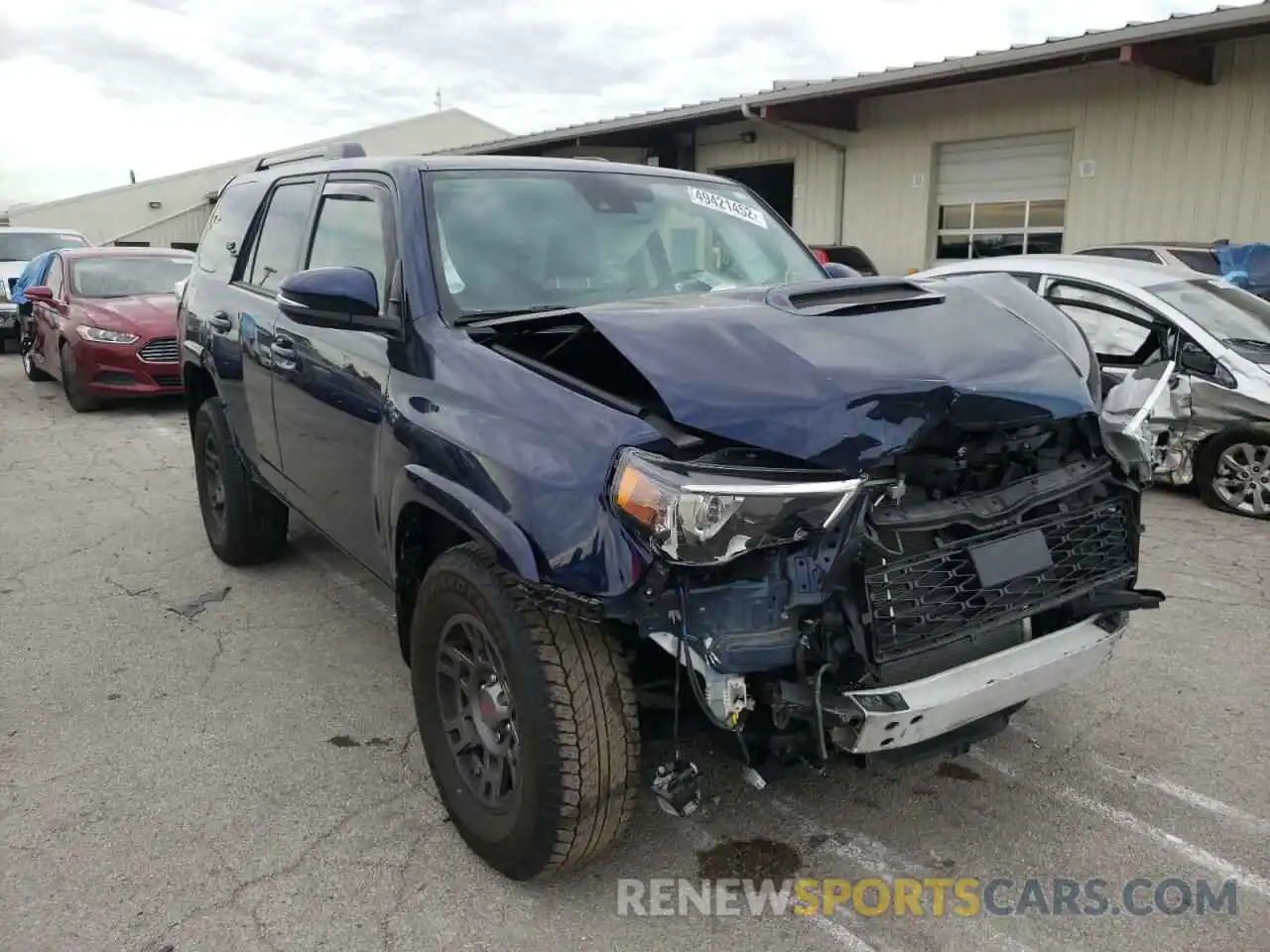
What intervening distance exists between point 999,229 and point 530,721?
1396cm

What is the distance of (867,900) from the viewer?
270cm

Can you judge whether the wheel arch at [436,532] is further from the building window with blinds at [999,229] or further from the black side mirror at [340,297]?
the building window with blinds at [999,229]

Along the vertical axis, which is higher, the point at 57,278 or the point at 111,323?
the point at 57,278

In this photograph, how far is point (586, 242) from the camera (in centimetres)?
356

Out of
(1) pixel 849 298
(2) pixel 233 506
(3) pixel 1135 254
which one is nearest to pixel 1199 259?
(3) pixel 1135 254

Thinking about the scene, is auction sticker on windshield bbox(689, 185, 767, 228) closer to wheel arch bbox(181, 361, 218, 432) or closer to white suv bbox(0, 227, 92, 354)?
wheel arch bbox(181, 361, 218, 432)

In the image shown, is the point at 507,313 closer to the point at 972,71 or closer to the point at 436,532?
the point at 436,532

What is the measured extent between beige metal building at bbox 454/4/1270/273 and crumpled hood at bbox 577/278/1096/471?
1014cm

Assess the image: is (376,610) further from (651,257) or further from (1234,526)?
(1234,526)

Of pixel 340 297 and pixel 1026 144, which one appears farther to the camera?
pixel 1026 144

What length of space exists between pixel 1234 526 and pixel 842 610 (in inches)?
197

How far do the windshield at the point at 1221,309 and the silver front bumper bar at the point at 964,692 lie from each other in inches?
190

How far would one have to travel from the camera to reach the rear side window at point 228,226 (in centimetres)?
495

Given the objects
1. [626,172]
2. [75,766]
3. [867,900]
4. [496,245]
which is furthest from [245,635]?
[867,900]
